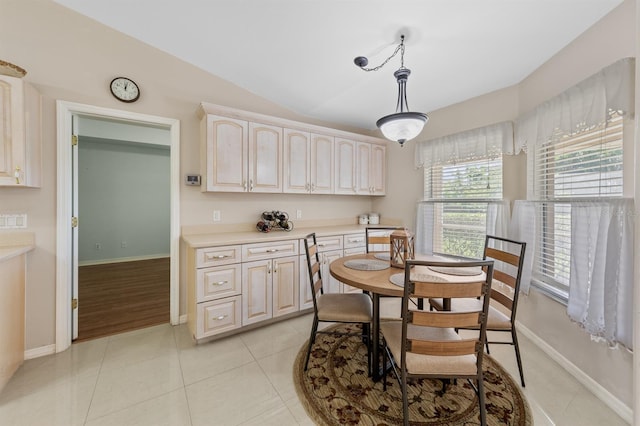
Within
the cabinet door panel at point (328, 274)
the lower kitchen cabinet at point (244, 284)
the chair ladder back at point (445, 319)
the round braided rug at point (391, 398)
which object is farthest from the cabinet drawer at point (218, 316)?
the chair ladder back at point (445, 319)

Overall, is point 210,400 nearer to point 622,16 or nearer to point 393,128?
point 393,128

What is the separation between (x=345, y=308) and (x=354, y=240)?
4.49 ft

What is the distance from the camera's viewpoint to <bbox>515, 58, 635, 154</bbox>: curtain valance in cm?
150

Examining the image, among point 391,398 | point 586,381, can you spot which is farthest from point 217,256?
point 586,381

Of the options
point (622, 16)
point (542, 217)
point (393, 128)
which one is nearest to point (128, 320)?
point (393, 128)

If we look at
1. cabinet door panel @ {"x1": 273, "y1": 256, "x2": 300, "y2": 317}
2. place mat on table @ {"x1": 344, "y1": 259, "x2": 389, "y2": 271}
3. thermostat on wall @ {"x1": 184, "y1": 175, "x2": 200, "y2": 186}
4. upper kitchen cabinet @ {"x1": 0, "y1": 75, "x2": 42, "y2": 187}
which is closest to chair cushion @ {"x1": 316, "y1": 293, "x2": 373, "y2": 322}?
place mat on table @ {"x1": 344, "y1": 259, "x2": 389, "y2": 271}

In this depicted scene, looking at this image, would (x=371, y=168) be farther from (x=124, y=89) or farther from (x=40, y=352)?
(x=40, y=352)

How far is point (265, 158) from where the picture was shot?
9.50ft

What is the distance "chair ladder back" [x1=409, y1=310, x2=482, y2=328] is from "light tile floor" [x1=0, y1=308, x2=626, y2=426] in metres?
0.87

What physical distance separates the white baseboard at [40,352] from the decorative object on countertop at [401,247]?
2.93m

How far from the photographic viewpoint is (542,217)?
2227mm

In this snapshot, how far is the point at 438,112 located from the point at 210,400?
3712mm

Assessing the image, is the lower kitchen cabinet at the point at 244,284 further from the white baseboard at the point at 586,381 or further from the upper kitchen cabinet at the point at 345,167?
the white baseboard at the point at 586,381

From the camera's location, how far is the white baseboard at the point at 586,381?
1.52 meters
